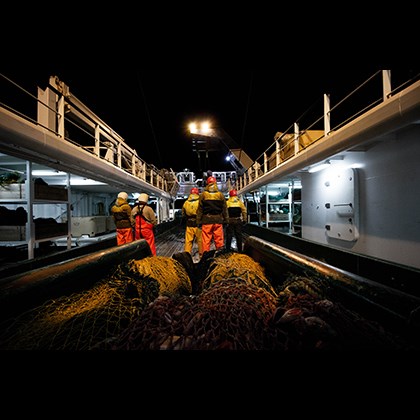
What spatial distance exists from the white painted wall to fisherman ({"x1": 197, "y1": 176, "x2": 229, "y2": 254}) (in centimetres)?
274

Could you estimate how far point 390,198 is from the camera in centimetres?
326

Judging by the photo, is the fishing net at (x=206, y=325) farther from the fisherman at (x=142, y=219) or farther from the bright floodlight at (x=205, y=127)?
the bright floodlight at (x=205, y=127)

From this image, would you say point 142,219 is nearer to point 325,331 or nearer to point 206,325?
point 206,325

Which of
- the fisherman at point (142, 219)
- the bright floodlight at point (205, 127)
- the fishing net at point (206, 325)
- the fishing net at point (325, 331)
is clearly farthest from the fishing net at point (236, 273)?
the bright floodlight at point (205, 127)

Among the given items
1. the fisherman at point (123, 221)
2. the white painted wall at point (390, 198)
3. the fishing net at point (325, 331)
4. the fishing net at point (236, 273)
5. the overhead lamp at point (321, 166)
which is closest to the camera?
the fishing net at point (325, 331)

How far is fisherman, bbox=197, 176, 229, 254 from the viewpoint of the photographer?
4.61 metres

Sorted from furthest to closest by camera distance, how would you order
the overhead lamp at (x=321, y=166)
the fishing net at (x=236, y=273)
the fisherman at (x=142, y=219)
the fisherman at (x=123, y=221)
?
the fisherman at (x=123, y=221), the fisherman at (x=142, y=219), the overhead lamp at (x=321, y=166), the fishing net at (x=236, y=273)

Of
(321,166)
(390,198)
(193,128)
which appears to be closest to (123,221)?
(321,166)

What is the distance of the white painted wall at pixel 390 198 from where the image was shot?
293 centimetres

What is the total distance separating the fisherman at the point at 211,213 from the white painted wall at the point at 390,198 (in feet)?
8.99

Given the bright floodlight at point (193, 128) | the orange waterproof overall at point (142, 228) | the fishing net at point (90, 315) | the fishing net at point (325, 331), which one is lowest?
the fishing net at point (90, 315)

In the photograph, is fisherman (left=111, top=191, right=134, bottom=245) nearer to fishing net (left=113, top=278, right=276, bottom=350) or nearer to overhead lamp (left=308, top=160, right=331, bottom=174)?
fishing net (left=113, top=278, right=276, bottom=350)

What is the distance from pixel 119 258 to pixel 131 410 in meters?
2.16

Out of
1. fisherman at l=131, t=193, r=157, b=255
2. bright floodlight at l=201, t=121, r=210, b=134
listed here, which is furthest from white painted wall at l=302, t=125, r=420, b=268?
bright floodlight at l=201, t=121, r=210, b=134
